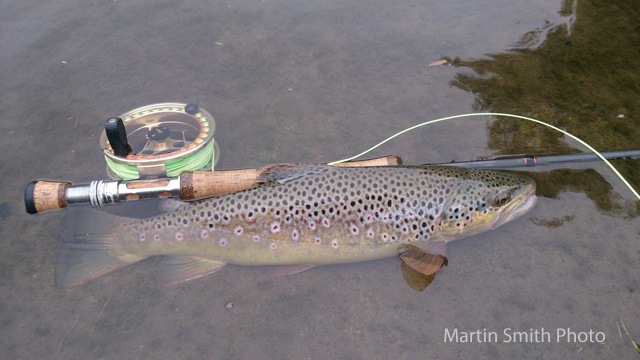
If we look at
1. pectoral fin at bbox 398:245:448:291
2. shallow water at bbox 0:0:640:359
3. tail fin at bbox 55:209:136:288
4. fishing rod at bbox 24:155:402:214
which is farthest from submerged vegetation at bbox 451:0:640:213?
tail fin at bbox 55:209:136:288

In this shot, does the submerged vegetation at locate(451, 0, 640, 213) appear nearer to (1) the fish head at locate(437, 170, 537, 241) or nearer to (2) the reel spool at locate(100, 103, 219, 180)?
(1) the fish head at locate(437, 170, 537, 241)

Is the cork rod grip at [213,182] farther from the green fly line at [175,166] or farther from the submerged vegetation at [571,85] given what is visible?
the submerged vegetation at [571,85]

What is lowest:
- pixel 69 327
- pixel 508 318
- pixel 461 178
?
pixel 69 327

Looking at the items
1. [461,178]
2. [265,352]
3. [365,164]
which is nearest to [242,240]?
[265,352]

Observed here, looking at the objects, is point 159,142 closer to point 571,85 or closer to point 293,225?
point 293,225

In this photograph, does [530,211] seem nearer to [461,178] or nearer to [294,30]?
[461,178]

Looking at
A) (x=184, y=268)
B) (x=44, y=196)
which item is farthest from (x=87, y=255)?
(x=184, y=268)
